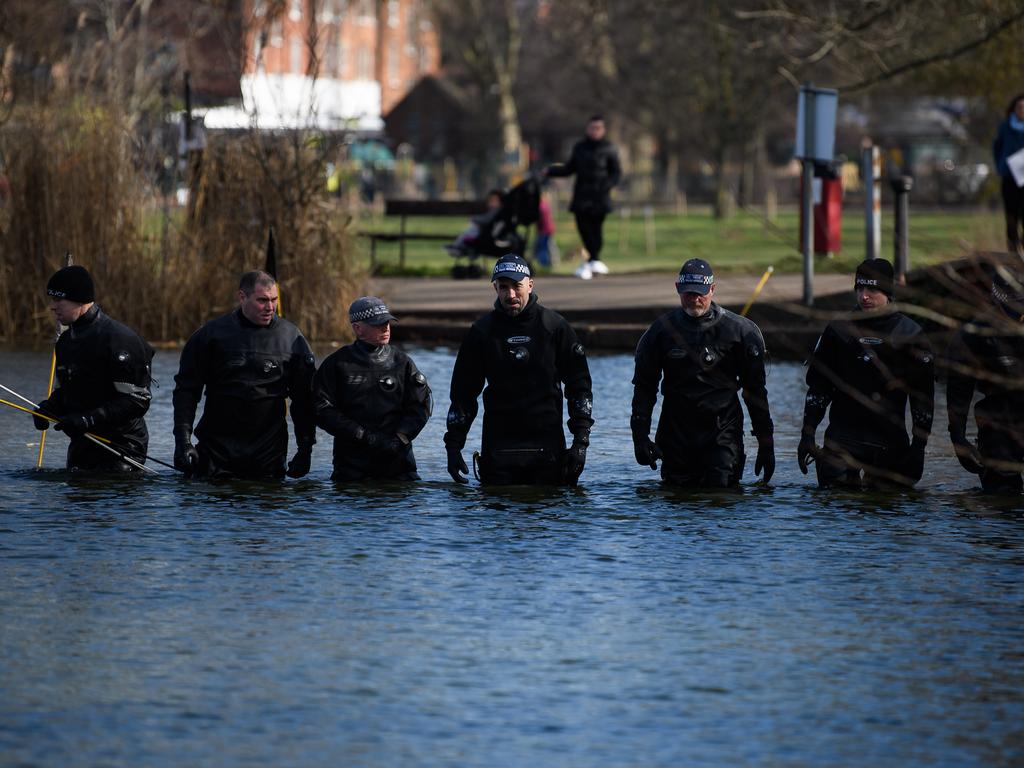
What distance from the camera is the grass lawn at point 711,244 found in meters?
24.1

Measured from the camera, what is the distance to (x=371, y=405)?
11.7 m

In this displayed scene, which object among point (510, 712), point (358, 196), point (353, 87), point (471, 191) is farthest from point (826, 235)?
point (353, 87)

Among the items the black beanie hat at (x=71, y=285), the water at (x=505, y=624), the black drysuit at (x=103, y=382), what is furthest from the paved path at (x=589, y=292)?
the water at (x=505, y=624)

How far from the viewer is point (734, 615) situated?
831 cm

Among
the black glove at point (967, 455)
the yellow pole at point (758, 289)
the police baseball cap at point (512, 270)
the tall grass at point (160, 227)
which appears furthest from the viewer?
the tall grass at point (160, 227)

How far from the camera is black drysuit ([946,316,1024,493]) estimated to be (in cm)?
1140

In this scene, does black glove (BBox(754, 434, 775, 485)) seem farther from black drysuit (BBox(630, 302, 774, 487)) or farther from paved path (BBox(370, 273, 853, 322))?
paved path (BBox(370, 273, 853, 322))

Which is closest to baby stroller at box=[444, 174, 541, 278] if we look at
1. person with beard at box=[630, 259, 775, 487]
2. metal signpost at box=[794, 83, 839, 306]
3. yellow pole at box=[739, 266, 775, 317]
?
metal signpost at box=[794, 83, 839, 306]

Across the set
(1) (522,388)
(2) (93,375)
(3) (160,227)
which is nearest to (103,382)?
(2) (93,375)

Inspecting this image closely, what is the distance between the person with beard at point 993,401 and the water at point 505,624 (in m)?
0.23

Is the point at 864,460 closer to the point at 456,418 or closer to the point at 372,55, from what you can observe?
the point at 456,418

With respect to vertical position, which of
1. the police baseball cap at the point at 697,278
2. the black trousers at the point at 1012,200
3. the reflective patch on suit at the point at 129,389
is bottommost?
the reflective patch on suit at the point at 129,389

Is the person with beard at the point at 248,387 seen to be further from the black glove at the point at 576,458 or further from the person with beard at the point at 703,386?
the person with beard at the point at 703,386

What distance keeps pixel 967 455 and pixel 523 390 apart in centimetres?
238
